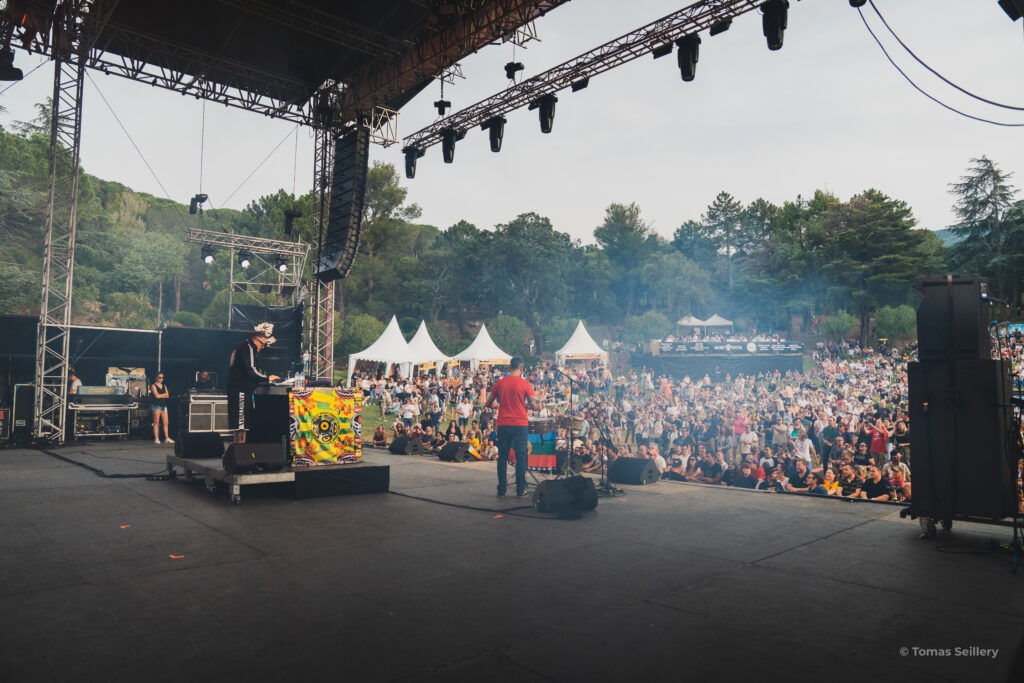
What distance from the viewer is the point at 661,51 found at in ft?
30.4

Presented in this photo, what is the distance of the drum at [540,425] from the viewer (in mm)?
11616

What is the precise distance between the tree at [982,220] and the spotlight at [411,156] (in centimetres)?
4016

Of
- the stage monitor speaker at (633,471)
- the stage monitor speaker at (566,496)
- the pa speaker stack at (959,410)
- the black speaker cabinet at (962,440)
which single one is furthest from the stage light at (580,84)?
the black speaker cabinet at (962,440)

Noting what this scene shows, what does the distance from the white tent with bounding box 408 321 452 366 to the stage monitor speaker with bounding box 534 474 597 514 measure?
23.3 m

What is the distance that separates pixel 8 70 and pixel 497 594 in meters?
11.6

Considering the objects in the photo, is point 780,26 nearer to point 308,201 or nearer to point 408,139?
point 408,139

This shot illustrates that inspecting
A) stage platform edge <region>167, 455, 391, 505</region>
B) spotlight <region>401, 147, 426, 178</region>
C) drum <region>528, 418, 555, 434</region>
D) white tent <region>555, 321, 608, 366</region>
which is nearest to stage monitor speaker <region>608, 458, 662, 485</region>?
stage platform edge <region>167, 455, 391, 505</region>

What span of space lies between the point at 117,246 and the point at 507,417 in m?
43.8

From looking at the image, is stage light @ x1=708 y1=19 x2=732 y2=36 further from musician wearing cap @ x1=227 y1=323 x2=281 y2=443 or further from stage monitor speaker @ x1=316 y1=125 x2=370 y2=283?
musician wearing cap @ x1=227 y1=323 x2=281 y2=443

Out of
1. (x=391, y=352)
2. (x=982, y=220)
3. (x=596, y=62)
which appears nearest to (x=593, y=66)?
(x=596, y=62)

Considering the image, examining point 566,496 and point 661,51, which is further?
point 661,51

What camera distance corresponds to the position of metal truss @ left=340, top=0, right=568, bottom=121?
9.57 meters

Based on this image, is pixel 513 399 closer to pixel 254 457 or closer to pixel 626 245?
pixel 254 457

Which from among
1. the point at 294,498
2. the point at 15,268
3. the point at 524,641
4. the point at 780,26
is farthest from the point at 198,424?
the point at 15,268
